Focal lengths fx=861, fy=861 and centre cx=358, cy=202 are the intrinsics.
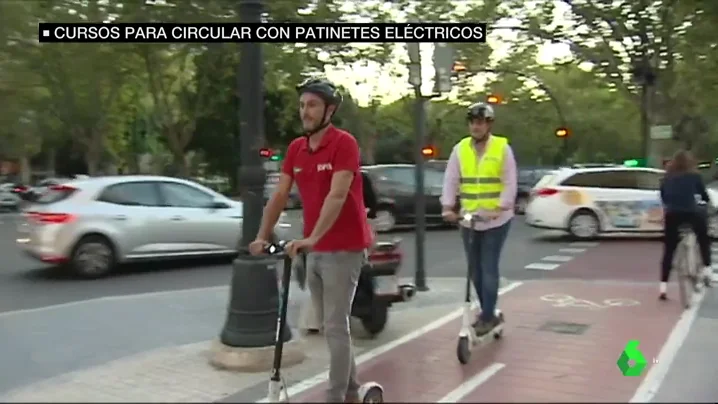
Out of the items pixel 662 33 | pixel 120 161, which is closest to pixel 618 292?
pixel 662 33

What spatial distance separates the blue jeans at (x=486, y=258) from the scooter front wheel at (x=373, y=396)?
190 cm

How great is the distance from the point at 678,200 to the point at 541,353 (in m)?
3.53

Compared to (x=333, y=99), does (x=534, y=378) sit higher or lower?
lower

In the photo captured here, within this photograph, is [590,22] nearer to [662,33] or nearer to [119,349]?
[662,33]

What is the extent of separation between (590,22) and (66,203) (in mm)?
18345

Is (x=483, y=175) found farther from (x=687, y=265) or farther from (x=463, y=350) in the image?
(x=687, y=265)

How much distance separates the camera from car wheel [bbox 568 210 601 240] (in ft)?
57.1

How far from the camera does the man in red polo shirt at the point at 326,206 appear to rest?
454 cm

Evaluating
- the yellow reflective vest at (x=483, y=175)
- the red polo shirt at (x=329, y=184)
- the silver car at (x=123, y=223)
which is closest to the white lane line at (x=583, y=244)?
the silver car at (x=123, y=223)

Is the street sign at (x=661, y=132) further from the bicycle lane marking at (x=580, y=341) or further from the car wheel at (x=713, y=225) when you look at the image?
the bicycle lane marking at (x=580, y=341)

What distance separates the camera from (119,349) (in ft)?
23.8

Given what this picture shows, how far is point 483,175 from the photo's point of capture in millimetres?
6586

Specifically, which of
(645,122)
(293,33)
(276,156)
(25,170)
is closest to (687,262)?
(293,33)

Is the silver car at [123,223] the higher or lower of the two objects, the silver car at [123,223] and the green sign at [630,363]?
the higher
